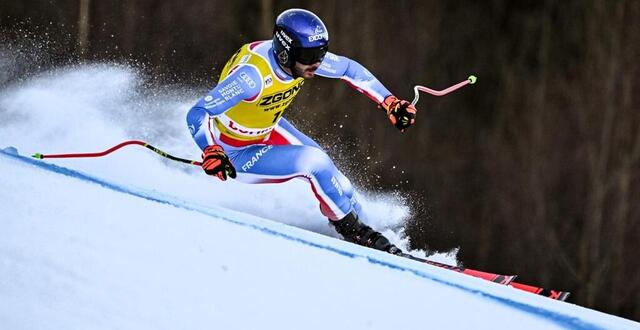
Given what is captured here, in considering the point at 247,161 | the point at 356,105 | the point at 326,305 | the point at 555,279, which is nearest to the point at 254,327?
the point at 326,305

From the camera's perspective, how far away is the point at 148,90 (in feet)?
10.1

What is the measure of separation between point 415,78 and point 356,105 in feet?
0.82

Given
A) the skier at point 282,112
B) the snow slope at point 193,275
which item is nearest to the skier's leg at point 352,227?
the skier at point 282,112

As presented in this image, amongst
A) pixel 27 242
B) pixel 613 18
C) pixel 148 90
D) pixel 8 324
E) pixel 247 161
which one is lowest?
pixel 8 324

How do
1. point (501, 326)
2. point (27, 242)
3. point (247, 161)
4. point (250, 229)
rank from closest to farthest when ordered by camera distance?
1. point (501, 326)
2. point (250, 229)
3. point (27, 242)
4. point (247, 161)

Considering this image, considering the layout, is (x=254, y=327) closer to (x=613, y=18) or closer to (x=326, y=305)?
(x=326, y=305)

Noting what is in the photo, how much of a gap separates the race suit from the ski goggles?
89 millimetres

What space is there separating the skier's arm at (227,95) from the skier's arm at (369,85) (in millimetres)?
281

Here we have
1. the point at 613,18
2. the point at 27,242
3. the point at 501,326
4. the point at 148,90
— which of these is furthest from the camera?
the point at 613,18

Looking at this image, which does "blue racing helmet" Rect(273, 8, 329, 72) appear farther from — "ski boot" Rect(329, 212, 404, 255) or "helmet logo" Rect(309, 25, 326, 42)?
"ski boot" Rect(329, 212, 404, 255)

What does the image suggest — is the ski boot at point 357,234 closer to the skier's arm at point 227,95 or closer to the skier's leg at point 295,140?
the skier's leg at point 295,140

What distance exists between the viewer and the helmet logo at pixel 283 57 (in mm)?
2598

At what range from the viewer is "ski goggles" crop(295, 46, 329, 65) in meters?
2.58

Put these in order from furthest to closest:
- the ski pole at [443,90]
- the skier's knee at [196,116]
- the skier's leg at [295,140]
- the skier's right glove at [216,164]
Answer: the ski pole at [443,90], the skier's leg at [295,140], the skier's knee at [196,116], the skier's right glove at [216,164]
